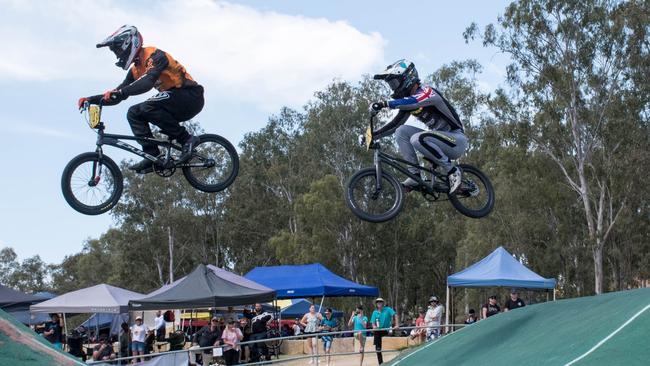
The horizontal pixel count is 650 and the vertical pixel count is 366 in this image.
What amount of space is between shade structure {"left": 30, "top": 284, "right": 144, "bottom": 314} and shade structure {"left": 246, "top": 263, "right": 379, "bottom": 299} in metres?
4.57

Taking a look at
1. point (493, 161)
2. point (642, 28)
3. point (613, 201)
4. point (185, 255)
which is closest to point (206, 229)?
point (185, 255)

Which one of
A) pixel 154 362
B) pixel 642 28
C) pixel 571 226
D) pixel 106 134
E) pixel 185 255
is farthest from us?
pixel 185 255

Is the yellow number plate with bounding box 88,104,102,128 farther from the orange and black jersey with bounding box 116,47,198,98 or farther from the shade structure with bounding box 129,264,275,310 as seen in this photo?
the shade structure with bounding box 129,264,275,310

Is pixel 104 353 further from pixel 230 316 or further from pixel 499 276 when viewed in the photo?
pixel 499 276

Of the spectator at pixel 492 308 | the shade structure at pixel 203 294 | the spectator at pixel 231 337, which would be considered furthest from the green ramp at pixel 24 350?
the spectator at pixel 492 308

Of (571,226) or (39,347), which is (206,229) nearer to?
(571,226)

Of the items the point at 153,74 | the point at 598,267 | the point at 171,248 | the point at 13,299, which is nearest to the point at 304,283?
the point at 13,299

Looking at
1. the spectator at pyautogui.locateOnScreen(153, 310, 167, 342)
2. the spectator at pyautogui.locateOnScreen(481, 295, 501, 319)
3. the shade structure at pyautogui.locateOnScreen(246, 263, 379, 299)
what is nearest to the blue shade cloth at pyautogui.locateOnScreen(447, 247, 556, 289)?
the spectator at pyautogui.locateOnScreen(481, 295, 501, 319)

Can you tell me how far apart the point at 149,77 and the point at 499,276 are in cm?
1366

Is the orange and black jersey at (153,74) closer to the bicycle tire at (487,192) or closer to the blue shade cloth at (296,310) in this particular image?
the bicycle tire at (487,192)

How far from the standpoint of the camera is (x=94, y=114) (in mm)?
10164

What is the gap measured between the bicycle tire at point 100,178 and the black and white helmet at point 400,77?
3594 millimetres

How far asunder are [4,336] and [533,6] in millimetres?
35200

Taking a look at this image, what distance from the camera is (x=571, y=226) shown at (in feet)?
148
